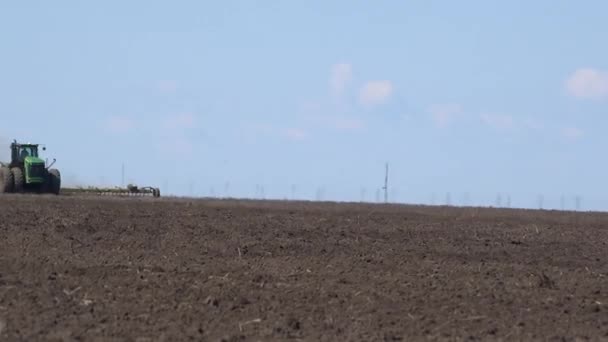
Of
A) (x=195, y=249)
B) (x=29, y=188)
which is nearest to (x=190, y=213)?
(x=195, y=249)

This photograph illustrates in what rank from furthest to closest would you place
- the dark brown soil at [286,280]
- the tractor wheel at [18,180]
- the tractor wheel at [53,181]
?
1. the tractor wheel at [53,181]
2. the tractor wheel at [18,180]
3. the dark brown soil at [286,280]

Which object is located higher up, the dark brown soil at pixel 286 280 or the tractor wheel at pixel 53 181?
the tractor wheel at pixel 53 181

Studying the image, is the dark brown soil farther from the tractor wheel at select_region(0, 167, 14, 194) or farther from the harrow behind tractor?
the harrow behind tractor

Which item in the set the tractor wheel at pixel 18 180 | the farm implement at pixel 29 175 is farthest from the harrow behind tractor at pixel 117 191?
the tractor wheel at pixel 18 180

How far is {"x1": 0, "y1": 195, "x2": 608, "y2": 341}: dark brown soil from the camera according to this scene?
16312 mm

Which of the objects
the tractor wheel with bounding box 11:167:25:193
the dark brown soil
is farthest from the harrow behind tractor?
the dark brown soil

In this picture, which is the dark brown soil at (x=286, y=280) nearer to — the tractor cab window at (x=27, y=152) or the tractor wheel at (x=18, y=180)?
the tractor wheel at (x=18, y=180)

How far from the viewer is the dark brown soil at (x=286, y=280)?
16.3m

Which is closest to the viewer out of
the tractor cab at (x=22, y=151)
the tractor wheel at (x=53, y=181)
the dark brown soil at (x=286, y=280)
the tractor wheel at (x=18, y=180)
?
the dark brown soil at (x=286, y=280)

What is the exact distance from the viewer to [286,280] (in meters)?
20.0

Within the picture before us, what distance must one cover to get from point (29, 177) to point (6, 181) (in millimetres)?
1298

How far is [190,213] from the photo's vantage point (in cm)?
3356

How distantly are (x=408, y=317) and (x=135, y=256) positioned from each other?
22.7 feet

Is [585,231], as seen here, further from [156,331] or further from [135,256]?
[156,331]
